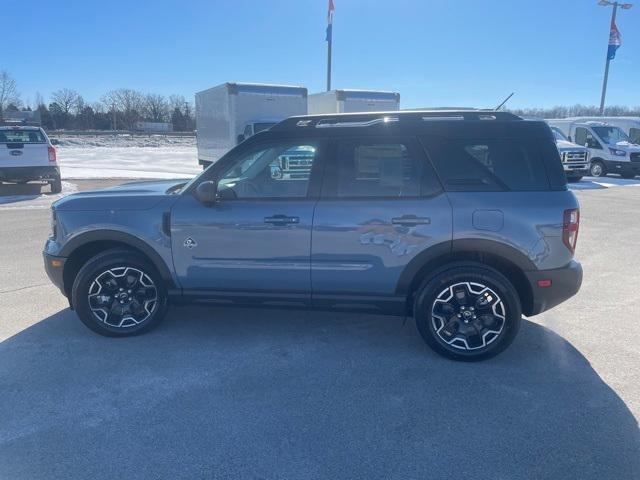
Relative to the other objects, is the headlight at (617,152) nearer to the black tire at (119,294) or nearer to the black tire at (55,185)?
the black tire at (55,185)

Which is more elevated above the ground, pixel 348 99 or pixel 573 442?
pixel 348 99

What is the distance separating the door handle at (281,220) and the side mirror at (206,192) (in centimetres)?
46

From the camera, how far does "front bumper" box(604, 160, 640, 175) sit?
1934cm

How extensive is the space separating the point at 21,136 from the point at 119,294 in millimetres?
11711

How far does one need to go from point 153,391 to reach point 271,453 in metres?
1.09

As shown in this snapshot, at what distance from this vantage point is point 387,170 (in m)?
3.89

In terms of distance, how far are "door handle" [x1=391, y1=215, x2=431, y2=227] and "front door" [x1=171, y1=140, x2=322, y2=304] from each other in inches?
26.3

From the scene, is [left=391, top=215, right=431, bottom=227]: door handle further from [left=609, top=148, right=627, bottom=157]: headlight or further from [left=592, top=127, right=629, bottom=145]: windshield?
[left=592, top=127, right=629, bottom=145]: windshield

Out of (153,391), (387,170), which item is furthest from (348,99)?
(153,391)

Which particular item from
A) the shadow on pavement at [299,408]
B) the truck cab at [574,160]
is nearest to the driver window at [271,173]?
the shadow on pavement at [299,408]

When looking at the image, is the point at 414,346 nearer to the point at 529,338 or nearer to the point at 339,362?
the point at 339,362

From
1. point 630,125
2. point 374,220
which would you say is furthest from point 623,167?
point 374,220

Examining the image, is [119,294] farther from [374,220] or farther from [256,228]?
[374,220]

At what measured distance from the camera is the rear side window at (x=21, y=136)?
13324 mm
